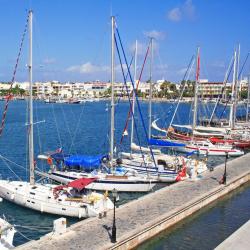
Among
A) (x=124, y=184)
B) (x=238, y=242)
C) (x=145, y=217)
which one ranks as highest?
(x=238, y=242)

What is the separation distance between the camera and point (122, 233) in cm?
2062

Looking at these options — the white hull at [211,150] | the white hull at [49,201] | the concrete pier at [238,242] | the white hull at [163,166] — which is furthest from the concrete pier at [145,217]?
the white hull at [211,150]

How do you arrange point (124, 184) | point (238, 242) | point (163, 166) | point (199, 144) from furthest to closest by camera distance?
1. point (199, 144)
2. point (163, 166)
3. point (124, 184)
4. point (238, 242)

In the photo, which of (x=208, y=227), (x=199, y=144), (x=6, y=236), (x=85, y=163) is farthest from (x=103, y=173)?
(x=199, y=144)

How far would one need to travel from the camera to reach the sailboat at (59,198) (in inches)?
963

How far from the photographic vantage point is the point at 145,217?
75.8ft

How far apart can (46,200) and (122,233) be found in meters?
7.19

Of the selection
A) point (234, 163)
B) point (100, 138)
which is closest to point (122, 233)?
point (234, 163)

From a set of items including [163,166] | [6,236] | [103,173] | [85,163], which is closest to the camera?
[6,236]

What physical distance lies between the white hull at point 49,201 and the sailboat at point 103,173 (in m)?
4.19

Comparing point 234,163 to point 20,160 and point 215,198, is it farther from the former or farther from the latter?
point 20,160

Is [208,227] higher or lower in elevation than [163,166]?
lower

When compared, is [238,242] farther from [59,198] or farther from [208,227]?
[59,198]

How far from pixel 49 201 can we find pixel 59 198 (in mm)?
672
